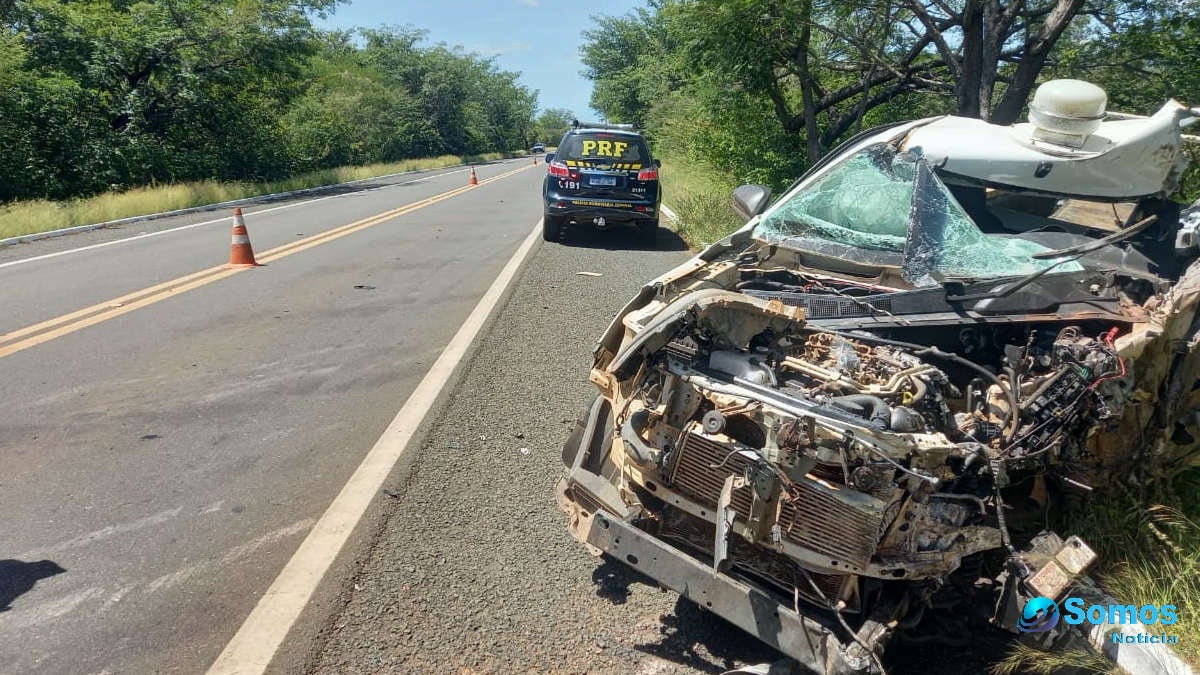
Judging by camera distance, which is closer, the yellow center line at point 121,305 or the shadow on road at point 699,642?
the shadow on road at point 699,642

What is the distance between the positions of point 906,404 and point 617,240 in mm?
11393

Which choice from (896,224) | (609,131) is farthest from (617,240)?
(896,224)

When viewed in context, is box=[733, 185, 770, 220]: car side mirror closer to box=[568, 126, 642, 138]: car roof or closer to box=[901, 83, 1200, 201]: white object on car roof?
box=[901, 83, 1200, 201]: white object on car roof

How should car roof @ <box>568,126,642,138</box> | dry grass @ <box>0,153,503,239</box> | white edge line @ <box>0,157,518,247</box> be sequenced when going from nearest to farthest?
1. car roof @ <box>568,126,642,138</box>
2. white edge line @ <box>0,157,518,247</box>
3. dry grass @ <box>0,153,503,239</box>

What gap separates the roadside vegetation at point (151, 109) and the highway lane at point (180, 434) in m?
9.36

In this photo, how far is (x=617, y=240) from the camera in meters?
14.0

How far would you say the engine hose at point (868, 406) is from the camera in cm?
264

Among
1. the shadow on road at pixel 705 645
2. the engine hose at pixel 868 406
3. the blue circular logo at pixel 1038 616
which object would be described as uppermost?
the engine hose at pixel 868 406

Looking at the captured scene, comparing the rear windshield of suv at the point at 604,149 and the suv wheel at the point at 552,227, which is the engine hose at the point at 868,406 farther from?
the suv wheel at the point at 552,227

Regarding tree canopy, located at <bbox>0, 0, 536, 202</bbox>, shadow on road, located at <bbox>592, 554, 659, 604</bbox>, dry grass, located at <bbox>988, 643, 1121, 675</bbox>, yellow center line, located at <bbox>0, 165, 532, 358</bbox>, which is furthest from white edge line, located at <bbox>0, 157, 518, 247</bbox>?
dry grass, located at <bbox>988, 643, 1121, 675</bbox>

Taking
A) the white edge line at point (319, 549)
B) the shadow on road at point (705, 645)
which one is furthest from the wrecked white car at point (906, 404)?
the white edge line at point (319, 549)

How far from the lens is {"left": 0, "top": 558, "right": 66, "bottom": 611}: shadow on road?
10.8 feet

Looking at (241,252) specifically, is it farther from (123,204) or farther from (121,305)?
(123,204)

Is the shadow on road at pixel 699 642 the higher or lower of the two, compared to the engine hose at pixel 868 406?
lower
